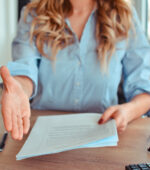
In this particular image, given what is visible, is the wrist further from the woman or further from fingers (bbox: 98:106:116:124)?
fingers (bbox: 98:106:116:124)

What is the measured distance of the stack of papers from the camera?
0.53 meters

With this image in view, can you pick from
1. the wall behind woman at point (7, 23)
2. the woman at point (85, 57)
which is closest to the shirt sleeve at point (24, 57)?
the woman at point (85, 57)

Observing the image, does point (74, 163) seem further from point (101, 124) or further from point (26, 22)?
point (26, 22)

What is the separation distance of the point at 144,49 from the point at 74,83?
339 millimetres

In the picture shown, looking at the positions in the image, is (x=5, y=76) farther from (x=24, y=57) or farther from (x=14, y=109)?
(x=24, y=57)

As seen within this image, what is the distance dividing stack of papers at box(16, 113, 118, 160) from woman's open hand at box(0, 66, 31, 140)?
0.06 m

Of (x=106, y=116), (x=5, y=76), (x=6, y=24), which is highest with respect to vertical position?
(x=5, y=76)

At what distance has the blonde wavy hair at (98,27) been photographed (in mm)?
1003

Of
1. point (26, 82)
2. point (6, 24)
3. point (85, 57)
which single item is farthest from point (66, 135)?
point (6, 24)

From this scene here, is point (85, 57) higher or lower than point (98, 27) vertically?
lower

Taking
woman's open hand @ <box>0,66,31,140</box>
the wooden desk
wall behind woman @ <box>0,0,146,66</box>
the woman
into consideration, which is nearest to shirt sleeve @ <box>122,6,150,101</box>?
the woman

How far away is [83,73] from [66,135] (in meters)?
0.44

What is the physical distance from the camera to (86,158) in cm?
53

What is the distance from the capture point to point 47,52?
102cm
